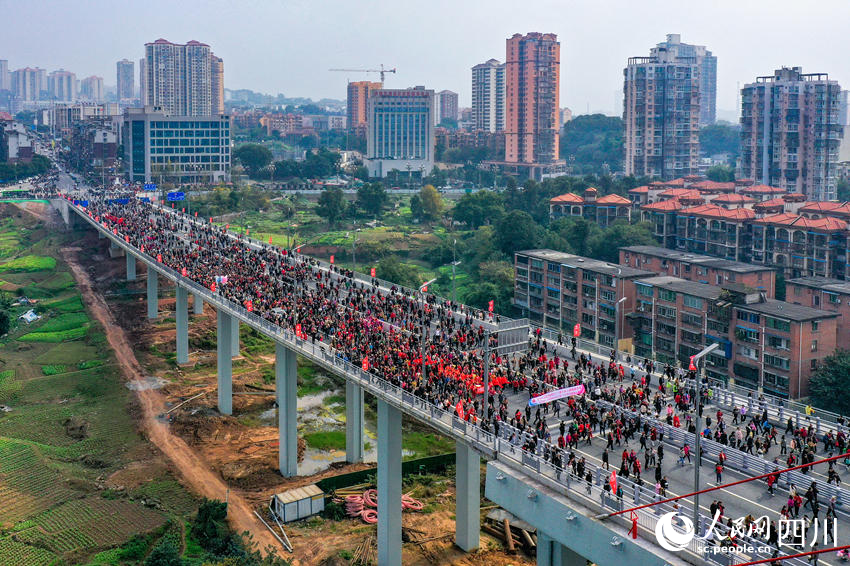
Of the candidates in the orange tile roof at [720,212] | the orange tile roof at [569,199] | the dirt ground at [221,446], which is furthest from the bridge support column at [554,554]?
the orange tile roof at [569,199]

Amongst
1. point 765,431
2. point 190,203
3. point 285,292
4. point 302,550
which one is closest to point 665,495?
point 765,431

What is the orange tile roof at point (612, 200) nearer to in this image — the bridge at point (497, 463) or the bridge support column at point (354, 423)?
the bridge at point (497, 463)

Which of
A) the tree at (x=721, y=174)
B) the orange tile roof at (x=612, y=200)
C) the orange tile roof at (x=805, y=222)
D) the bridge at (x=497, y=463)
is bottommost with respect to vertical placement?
the bridge at (x=497, y=463)

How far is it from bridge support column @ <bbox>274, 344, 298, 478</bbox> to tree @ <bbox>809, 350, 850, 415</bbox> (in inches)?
1556

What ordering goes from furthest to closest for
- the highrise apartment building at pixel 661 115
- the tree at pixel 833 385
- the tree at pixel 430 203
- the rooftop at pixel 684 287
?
1. the highrise apartment building at pixel 661 115
2. the tree at pixel 430 203
3. the rooftop at pixel 684 287
4. the tree at pixel 833 385

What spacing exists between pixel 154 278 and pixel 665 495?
3061 inches

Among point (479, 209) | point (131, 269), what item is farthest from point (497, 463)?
point (479, 209)

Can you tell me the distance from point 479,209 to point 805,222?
186 ft

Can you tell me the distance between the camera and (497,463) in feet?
118

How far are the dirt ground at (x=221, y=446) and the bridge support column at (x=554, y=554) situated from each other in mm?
11842

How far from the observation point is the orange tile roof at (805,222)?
3944 inches

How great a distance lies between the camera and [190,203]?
163125mm

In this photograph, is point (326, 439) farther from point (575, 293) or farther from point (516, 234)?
point (516, 234)

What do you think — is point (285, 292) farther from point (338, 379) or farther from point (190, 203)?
point (190, 203)
